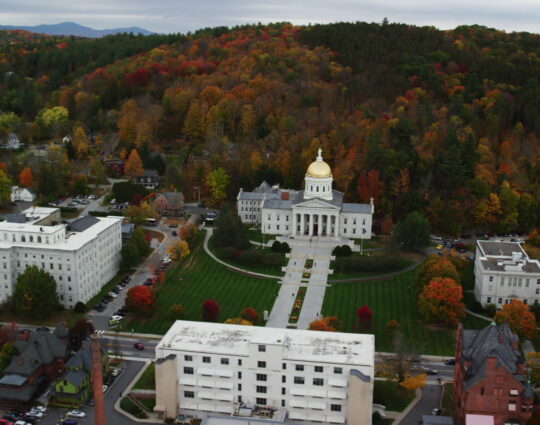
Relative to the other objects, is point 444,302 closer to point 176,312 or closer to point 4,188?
point 176,312

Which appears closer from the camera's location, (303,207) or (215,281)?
(215,281)

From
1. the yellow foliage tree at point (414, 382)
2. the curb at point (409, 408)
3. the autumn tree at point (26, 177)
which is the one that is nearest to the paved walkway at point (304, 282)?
the curb at point (409, 408)

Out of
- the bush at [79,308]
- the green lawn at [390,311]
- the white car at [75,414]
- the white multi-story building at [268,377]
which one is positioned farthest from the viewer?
the bush at [79,308]

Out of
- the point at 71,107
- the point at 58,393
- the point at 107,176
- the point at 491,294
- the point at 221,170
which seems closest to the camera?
the point at 58,393

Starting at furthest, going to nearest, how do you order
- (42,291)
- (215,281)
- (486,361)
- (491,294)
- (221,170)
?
(221,170), (215,281), (491,294), (42,291), (486,361)

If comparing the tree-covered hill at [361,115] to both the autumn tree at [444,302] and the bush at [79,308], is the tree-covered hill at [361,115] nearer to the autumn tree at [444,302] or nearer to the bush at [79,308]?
the autumn tree at [444,302]

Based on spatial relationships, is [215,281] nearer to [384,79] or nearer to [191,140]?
[191,140]

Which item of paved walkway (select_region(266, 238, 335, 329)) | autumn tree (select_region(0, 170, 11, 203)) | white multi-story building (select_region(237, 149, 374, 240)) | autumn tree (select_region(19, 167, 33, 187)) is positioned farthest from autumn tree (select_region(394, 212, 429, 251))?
autumn tree (select_region(19, 167, 33, 187))

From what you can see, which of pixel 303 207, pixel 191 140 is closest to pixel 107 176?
pixel 191 140
